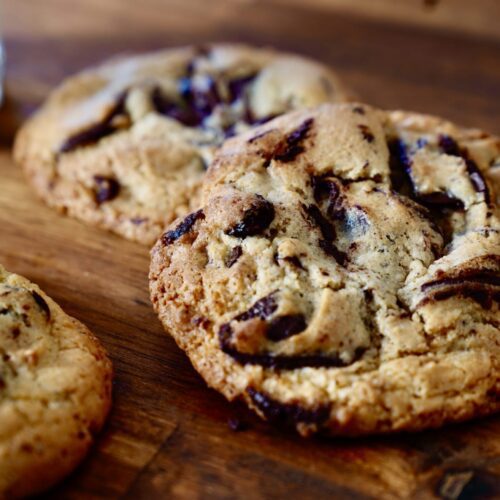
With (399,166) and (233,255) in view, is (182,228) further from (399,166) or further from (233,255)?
(399,166)

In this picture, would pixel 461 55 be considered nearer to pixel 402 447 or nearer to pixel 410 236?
pixel 410 236

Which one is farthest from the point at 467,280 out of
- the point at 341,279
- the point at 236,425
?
the point at 236,425

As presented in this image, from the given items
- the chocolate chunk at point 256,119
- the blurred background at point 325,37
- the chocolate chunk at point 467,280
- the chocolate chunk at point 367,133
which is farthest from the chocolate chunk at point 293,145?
the blurred background at point 325,37

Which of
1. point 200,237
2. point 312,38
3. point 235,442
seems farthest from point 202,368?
point 312,38

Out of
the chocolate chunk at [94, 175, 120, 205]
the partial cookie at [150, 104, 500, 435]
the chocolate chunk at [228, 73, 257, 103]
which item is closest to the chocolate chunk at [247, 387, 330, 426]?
the partial cookie at [150, 104, 500, 435]

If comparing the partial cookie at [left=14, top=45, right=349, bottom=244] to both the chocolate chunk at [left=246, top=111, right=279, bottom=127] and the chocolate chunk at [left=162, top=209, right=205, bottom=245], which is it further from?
the chocolate chunk at [left=162, top=209, right=205, bottom=245]

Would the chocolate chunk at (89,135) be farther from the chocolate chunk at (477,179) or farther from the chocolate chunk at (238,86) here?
the chocolate chunk at (477,179)

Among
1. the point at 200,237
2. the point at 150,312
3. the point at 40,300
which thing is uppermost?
the point at 200,237
